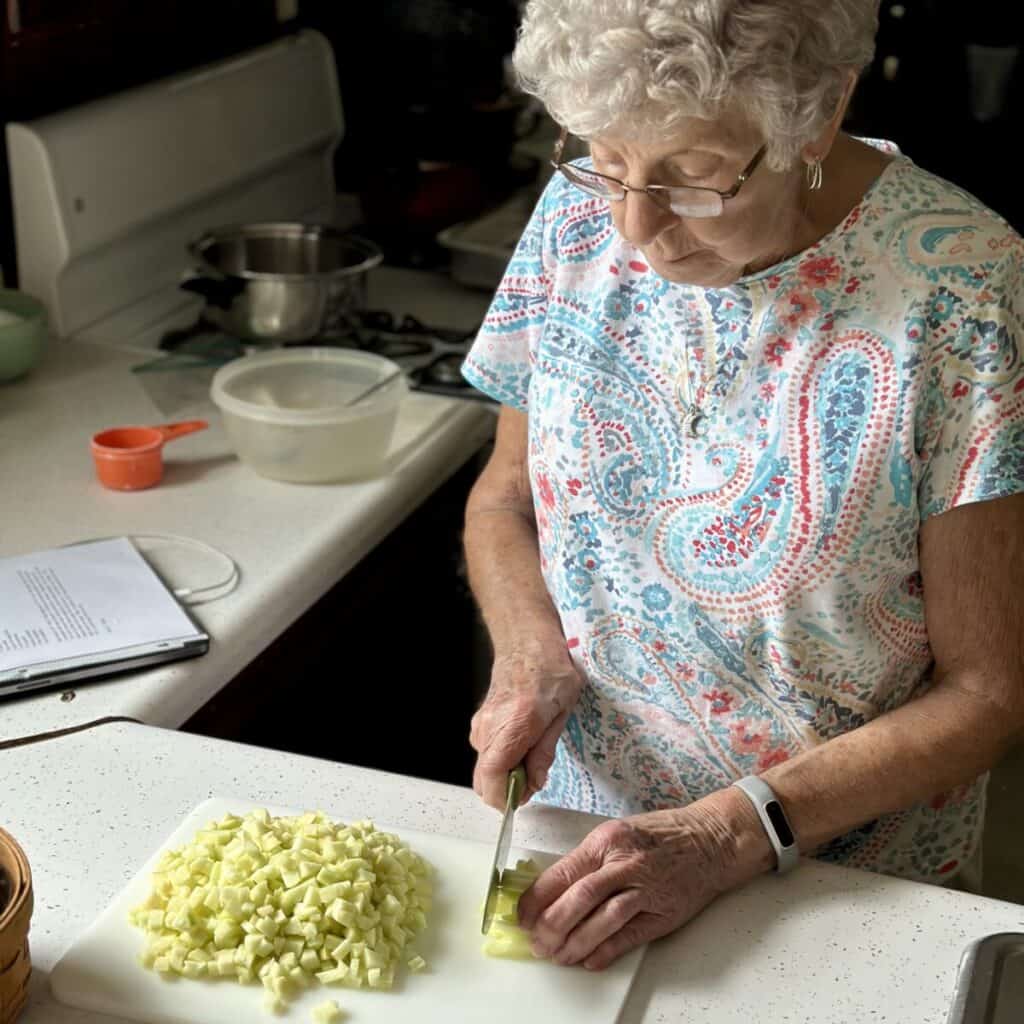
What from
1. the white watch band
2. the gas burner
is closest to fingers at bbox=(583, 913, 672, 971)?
the white watch band

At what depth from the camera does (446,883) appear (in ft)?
3.97

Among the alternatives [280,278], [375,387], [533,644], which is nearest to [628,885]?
[533,644]

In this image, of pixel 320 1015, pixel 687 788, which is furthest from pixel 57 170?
pixel 320 1015

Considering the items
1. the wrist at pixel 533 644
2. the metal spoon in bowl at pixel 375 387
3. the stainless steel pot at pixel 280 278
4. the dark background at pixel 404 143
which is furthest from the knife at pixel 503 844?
the stainless steel pot at pixel 280 278

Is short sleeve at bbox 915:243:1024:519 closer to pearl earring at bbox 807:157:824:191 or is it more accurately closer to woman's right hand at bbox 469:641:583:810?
pearl earring at bbox 807:157:824:191

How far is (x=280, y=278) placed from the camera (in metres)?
2.22

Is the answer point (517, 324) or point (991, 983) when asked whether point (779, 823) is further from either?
point (517, 324)

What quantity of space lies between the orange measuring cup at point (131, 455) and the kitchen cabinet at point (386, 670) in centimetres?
21

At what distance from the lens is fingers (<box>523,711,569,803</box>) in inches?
52.7

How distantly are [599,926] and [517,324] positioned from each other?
617mm

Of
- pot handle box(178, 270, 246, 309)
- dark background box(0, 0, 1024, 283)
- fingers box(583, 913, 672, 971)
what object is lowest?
A: fingers box(583, 913, 672, 971)

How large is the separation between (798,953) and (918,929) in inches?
4.1

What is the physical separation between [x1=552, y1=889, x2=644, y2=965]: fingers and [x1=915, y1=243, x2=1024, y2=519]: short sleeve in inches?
16.3

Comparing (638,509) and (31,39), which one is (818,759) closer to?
(638,509)
